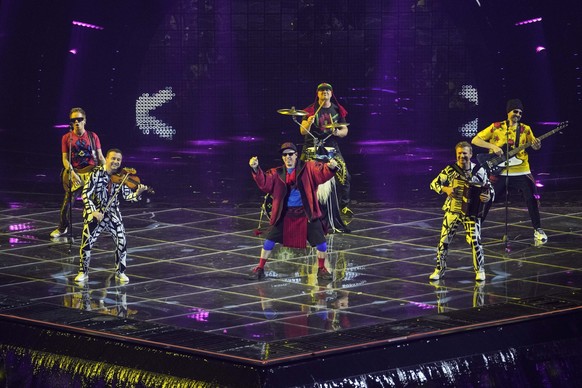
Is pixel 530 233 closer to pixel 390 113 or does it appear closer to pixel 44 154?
pixel 390 113

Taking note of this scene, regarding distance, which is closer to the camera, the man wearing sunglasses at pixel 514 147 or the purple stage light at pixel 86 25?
the man wearing sunglasses at pixel 514 147

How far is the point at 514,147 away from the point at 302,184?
2683mm

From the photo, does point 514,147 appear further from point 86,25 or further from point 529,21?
point 86,25

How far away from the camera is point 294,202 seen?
563 inches

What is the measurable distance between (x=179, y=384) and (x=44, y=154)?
1023 centimetres

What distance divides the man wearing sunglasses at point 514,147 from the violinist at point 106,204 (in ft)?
12.5

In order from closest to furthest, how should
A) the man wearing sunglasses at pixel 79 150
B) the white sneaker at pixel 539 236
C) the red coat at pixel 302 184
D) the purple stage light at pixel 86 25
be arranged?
the red coat at pixel 302 184
the man wearing sunglasses at pixel 79 150
the white sneaker at pixel 539 236
the purple stage light at pixel 86 25

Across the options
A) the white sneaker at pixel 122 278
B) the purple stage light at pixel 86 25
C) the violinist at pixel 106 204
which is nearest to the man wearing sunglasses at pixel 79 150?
the violinist at pixel 106 204

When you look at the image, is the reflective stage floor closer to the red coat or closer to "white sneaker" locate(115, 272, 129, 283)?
"white sneaker" locate(115, 272, 129, 283)

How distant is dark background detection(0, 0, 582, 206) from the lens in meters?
20.8

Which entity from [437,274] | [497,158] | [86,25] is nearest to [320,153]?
[497,158]

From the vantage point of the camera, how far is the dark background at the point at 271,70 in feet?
68.4

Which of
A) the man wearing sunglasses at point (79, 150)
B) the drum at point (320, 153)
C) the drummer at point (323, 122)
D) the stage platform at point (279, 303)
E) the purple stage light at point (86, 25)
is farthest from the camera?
the purple stage light at point (86, 25)

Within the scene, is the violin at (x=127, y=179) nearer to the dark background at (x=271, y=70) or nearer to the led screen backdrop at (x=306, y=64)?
the dark background at (x=271, y=70)
